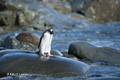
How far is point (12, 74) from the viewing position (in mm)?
6625

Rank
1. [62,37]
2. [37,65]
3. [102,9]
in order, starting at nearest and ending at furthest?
1. [37,65]
2. [62,37]
3. [102,9]

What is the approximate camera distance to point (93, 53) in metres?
9.97

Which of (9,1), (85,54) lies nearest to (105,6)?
(9,1)

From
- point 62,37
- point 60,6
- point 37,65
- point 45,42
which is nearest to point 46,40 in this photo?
point 45,42

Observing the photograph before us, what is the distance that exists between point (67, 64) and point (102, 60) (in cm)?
297

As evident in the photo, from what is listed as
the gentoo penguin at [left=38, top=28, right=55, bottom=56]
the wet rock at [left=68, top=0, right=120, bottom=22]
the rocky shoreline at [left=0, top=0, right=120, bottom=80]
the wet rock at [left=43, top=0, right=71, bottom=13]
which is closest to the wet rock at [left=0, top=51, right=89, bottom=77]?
the rocky shoreline at [left=0, top=0, right=120, bottom=80]

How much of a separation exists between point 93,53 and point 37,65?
3709 mm

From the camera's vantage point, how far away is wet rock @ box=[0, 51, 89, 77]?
263 inches

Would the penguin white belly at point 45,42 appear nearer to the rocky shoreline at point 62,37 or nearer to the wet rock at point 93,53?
the rocky shoreline at point 62,37

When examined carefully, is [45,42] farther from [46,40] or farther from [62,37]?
[62,37]

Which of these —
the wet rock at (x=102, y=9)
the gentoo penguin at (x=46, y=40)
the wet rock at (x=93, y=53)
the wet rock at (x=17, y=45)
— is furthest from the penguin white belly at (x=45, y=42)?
the wet rock at (x=102, y=9)

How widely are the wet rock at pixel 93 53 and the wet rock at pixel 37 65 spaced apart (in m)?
2.80

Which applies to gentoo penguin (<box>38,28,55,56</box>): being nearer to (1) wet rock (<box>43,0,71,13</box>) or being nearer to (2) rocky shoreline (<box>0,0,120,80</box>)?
(2) rocky shoreline (<box>0,0,120,80</box>)

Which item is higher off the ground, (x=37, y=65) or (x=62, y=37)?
(x=37, y=65)
